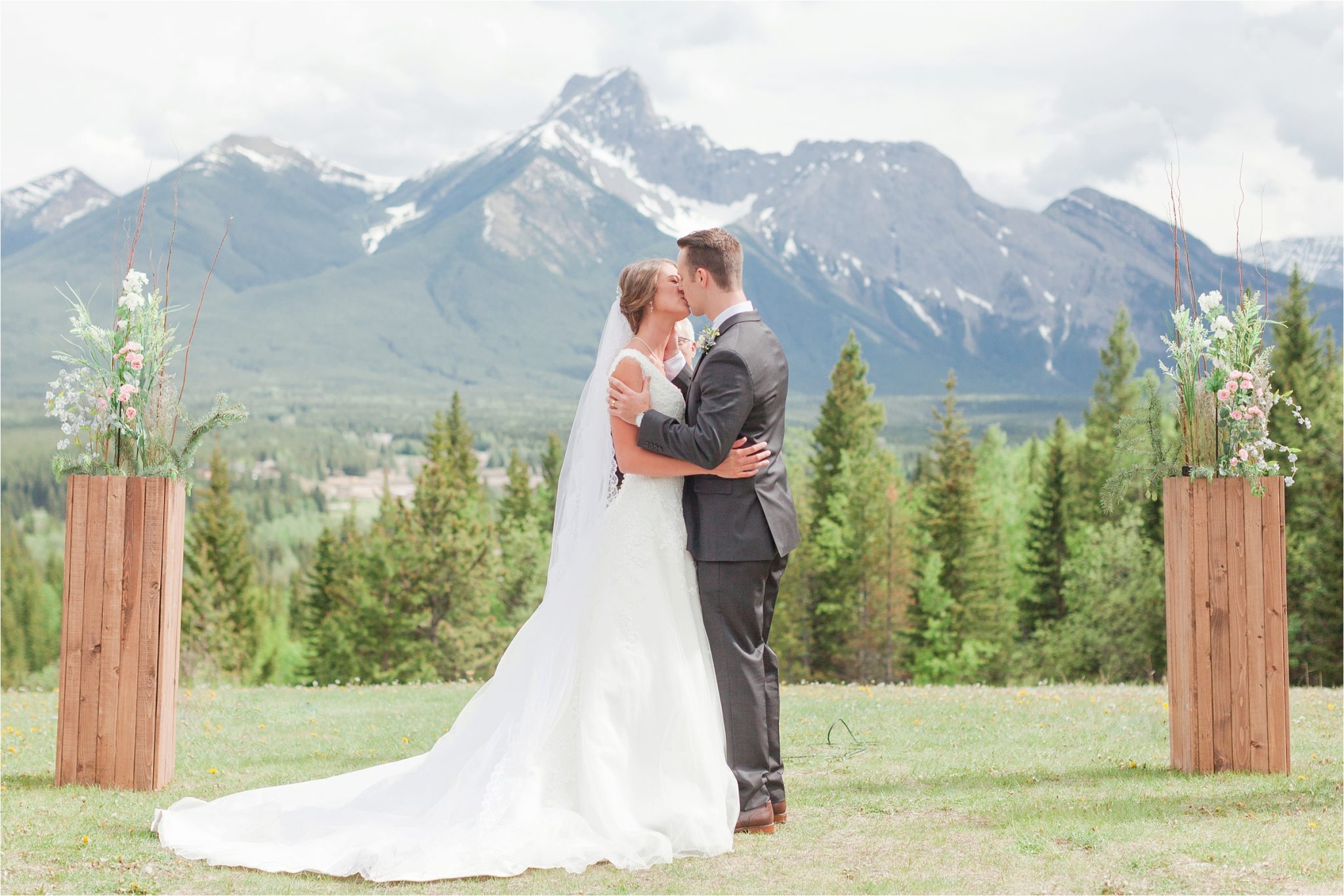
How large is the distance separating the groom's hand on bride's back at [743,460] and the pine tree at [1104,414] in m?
41.5

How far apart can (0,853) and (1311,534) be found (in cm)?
3405

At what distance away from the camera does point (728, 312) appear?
258 inches

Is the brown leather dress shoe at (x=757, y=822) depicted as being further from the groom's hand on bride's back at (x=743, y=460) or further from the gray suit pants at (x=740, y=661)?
the groom's hand on bride's back at (x=743, y=460)

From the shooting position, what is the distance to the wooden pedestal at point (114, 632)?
7617 mm

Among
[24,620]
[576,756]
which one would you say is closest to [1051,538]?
[576,756]

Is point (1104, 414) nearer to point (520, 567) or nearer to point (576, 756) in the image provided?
point (520, 567)

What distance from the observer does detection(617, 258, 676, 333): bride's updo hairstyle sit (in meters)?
6.70

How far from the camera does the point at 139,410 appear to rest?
773 cm

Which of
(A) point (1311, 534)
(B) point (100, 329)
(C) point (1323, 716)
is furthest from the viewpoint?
(A) point (1311, 534)

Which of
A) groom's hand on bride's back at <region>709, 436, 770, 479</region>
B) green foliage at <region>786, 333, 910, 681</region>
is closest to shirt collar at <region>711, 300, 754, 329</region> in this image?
groom's hand on bride's back at <region>709, 436, 770, 479</region>

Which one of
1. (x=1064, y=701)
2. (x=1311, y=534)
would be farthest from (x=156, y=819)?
(x=1311, y=534)

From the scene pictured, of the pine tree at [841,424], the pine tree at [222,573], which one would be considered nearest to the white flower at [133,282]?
the pine tree at [841,424]

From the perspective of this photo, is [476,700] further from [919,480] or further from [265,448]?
[265,448]

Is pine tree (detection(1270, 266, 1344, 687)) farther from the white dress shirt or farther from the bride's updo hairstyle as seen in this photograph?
the bride's updo hairstyle
